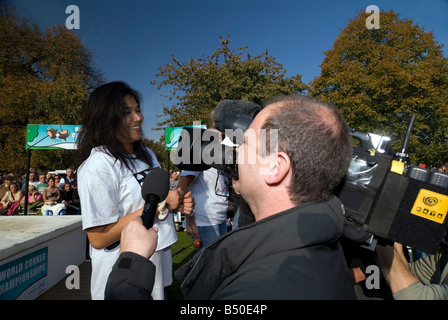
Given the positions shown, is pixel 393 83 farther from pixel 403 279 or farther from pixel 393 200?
pixel 393 200

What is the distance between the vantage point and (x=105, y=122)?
5.58 feet

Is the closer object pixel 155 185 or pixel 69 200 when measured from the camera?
pixel 155 185

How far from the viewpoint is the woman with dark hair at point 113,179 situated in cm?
146

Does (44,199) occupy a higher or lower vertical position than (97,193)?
lower

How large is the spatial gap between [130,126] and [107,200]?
1.71 feet

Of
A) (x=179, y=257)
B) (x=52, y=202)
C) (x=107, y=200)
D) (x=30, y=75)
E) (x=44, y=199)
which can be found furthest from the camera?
(x=30, y=75)

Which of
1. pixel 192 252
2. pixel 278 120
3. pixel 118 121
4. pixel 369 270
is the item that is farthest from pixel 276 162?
pixel 192 252

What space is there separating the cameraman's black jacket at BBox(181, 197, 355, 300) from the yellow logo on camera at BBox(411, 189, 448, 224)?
31 cm

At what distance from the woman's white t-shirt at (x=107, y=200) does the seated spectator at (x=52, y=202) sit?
7.29 m

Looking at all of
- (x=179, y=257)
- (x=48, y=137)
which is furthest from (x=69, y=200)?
(x=179, y=257)

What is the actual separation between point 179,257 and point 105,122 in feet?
12.8

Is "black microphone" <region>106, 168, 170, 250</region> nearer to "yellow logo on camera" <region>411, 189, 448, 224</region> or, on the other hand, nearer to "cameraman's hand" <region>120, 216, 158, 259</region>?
"cameraman's hand" <region>120, 216, 158, 259</region>

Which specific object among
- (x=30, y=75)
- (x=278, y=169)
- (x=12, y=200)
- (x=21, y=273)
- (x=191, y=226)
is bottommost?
(x=12, y=200)

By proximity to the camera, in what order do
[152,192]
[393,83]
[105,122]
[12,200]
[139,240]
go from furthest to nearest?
[393,83], [12,200], [105,122], [152,192], [139,240]
